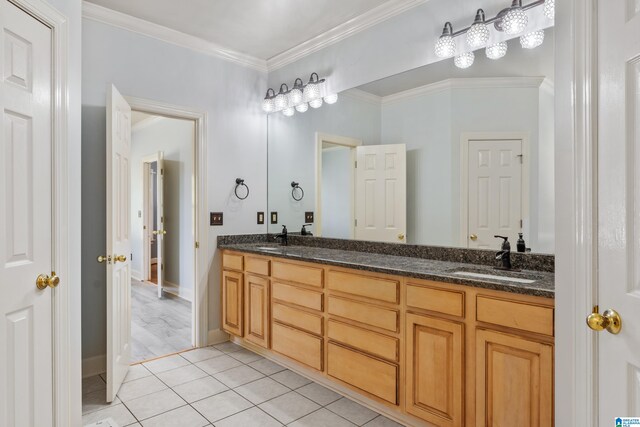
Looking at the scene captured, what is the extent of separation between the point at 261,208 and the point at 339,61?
1541 mm

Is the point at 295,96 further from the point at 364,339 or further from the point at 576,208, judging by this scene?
the point at 576,208

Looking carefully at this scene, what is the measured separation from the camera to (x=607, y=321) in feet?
3.48

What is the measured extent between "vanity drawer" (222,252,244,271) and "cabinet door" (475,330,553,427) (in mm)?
1998

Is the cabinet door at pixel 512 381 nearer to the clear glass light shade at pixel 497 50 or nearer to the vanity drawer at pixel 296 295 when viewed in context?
the vanity drawer at pixel 296 295

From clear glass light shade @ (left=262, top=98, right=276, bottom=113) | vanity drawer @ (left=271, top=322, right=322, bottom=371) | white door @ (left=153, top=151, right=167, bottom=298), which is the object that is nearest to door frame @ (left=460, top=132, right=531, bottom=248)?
vanity drawer @ (left=271, top=322, right=322, bottom=371)

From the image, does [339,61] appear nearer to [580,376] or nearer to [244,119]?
[244,119]

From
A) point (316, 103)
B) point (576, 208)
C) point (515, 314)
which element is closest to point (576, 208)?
point (576, 208)

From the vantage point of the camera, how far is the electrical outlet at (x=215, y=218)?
325cm

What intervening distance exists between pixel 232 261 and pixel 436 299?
192 centimetres

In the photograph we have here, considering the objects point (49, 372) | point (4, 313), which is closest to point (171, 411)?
point (49, 372)

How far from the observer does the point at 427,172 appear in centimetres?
246

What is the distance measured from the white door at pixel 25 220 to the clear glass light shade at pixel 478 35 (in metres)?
2.15

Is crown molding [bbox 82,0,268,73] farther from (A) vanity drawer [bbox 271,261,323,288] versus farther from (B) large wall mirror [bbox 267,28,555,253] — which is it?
(A) vanity drawer [bbox 271,261,323,288]

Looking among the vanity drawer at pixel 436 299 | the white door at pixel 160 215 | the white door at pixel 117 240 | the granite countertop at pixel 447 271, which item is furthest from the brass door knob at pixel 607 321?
the white door at pixel 160 215
